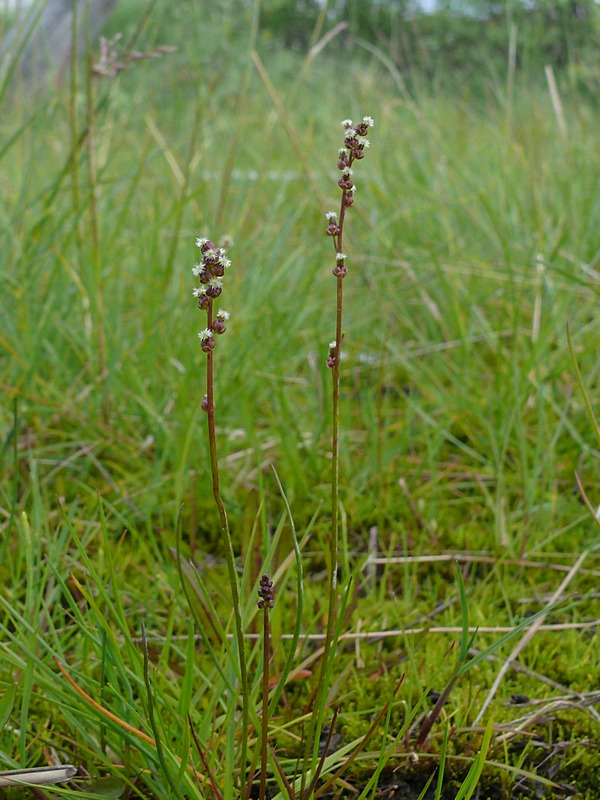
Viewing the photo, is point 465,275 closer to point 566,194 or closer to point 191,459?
point 566,194

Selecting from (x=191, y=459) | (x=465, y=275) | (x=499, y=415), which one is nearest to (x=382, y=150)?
(x=465, y=275)

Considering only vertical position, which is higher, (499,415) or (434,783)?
(499,415)

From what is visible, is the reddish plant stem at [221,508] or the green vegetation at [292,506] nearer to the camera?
the reddish plant stem at [221,508]

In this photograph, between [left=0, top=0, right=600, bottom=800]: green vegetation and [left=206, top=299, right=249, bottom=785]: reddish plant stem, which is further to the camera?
[left=0, top=0, right=600, bottom=800]: green vegetation

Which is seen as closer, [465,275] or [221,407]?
[221,407]

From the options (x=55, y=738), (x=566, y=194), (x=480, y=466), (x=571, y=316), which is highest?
(x=566, y=194)

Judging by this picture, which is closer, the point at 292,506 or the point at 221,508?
the point at 221,508

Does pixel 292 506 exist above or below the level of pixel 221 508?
below

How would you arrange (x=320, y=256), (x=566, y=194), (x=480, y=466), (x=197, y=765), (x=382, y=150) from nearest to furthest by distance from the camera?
(x=197, y=765) → (x=480, y=466) → (x=320, y=256) → (x=566, y=194) → (x=382, y=150)
